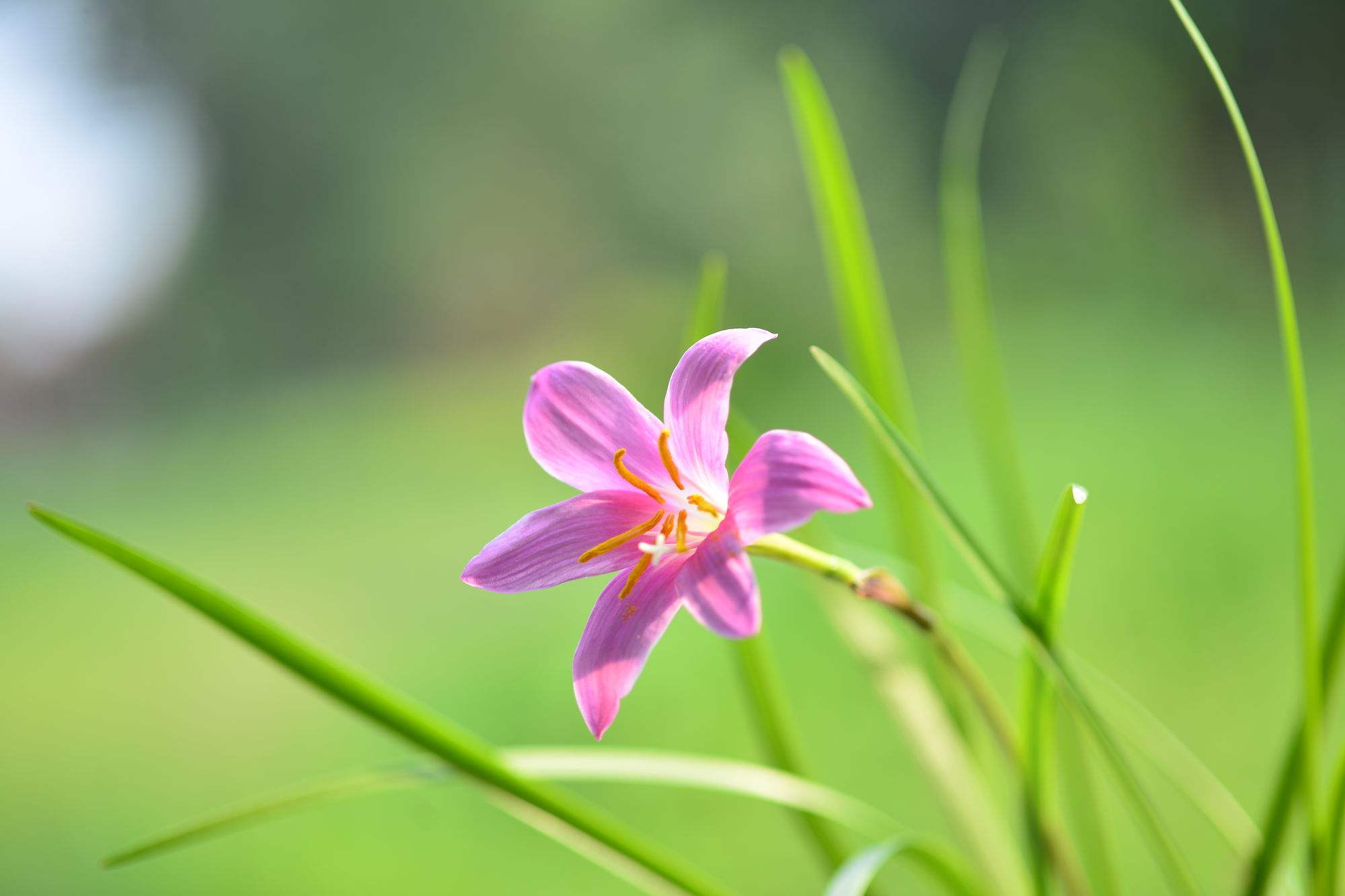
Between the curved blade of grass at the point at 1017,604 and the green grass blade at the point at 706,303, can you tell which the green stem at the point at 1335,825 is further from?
the green grass blade at the point at 706,303

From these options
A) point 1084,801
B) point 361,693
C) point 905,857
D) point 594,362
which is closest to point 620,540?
point 361,693

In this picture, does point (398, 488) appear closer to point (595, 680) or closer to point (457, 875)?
point (457, 875)

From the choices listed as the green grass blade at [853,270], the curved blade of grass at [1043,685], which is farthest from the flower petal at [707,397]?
the green grass blade at [853,270]

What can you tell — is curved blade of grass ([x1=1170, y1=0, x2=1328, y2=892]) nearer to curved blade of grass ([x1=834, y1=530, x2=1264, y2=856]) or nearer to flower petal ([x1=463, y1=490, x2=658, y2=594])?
curved blade of grass ([x1=834, y1=530, x2=1264, y2=856])

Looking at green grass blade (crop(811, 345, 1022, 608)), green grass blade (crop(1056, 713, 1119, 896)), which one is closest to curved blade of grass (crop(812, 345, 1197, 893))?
green grass blade (crop(811, 345, 1022, 608))

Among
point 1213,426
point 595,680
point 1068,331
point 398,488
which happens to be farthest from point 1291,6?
point 595,680
